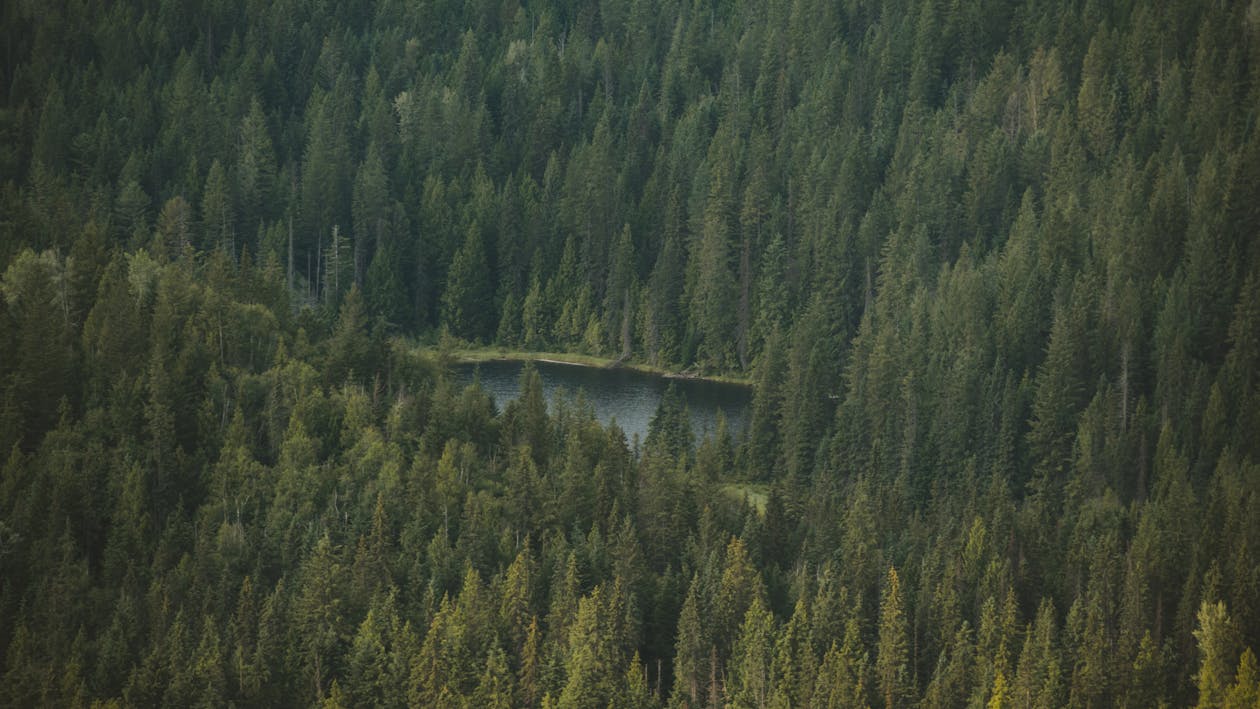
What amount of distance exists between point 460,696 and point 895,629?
26245 millimetres

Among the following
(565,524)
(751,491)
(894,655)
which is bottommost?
(894,655)

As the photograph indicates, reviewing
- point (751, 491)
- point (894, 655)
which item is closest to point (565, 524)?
point (894, 655)

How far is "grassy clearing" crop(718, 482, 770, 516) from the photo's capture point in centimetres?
17934

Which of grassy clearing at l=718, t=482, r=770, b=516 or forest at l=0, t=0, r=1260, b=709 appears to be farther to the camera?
grassy clearing at l=718, t=482, r=770, b=516

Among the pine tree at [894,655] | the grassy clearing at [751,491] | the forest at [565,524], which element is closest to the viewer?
the pine tree at [894,655]

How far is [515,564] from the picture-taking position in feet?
452

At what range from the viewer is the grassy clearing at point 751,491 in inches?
7061

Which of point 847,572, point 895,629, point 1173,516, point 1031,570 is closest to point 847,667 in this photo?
point 895,629

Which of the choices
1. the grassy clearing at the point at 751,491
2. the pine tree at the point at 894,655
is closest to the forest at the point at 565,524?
the pine tree at the point at 894,655

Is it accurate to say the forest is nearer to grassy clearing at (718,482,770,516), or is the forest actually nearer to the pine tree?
the pine tree

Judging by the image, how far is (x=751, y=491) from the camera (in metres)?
186

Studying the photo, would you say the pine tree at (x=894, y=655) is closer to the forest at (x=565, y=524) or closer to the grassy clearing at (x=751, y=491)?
the forest at (x=565, y=524)

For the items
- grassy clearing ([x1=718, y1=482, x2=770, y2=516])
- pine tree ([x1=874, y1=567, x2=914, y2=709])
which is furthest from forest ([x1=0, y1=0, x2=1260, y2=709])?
grassy clearing ([x1=718, y1=482, x2=770, y2=516])

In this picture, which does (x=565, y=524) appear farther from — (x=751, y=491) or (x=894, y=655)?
(x=751, y=491)
